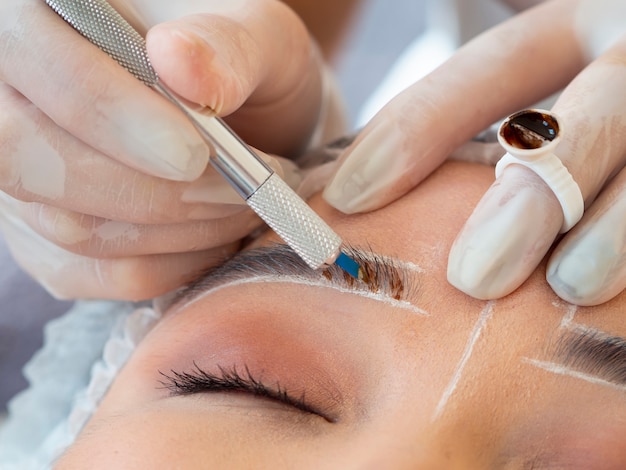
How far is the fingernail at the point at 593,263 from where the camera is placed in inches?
25.8

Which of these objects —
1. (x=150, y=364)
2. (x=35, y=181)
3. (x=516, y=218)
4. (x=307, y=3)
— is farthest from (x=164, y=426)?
(x=307, y=3)

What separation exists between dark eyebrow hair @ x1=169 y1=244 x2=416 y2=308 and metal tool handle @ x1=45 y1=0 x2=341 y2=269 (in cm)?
5

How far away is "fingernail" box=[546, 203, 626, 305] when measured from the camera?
2.15 feet

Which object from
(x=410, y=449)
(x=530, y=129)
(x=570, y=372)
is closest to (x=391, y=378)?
(x=410, y=449)

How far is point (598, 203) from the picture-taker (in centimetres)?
71

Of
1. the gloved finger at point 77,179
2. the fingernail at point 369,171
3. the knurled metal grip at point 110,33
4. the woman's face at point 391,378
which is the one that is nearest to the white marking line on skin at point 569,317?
the woman's face at point 391,378

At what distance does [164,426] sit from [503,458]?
14.1 inches

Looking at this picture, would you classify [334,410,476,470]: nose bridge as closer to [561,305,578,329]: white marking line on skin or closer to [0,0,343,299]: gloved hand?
[561,305,578,329]: white marking line on skin

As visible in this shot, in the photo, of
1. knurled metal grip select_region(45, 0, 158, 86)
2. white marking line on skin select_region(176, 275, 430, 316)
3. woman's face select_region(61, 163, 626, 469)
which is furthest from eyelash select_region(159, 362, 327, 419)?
knurled metal grip select_region(45, 0, 158, 86)

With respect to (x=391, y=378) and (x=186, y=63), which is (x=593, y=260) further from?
(x=186, y=63)

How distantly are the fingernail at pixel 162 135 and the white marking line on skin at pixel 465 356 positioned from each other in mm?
341

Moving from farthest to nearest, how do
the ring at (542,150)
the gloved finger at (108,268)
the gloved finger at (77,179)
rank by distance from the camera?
1. the gloved finger at (108,268)
2. the gloved finger at (77,179)
3. the ring at (542,150)

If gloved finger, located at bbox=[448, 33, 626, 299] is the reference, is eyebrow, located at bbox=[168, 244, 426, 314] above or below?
above

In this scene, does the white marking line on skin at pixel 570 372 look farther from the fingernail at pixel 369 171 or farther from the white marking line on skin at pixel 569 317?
the fingernail at pixel 369 171
